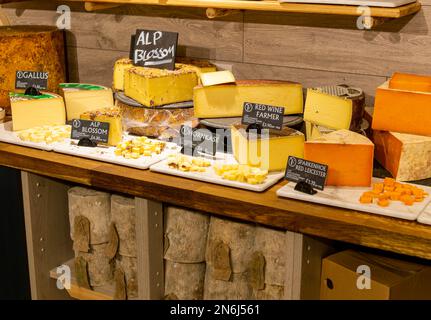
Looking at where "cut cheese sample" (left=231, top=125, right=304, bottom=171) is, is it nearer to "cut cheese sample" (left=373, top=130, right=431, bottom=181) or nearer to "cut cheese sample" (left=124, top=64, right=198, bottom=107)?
"cut cheese sample" (left=373, top=130, right=431, bottom=181)

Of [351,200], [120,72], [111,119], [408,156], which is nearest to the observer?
[351,200]

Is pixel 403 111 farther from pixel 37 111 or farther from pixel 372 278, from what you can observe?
pixel 37 111

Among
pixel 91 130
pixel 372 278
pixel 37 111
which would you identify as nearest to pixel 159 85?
pixel 91 130

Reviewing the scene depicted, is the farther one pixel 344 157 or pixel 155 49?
pixel 155 49

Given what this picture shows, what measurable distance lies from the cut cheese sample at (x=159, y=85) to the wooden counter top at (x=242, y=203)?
0.34 m

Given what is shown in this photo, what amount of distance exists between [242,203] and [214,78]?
63cm

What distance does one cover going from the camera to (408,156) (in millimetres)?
2072

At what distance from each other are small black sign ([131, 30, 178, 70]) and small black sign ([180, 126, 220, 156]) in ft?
1.10

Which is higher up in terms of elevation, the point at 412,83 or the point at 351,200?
the point at 412,83

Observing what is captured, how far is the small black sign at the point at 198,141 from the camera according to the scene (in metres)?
2.32

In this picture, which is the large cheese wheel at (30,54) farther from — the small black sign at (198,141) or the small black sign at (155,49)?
the small black sign at (198,141)

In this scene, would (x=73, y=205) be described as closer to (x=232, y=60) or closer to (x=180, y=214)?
(x=180, y=214)

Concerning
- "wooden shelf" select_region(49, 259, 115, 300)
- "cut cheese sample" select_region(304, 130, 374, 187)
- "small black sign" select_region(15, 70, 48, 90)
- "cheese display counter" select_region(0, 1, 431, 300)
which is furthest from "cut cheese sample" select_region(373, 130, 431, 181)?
"small black sign" select_region(15, 70, 48, 90)
